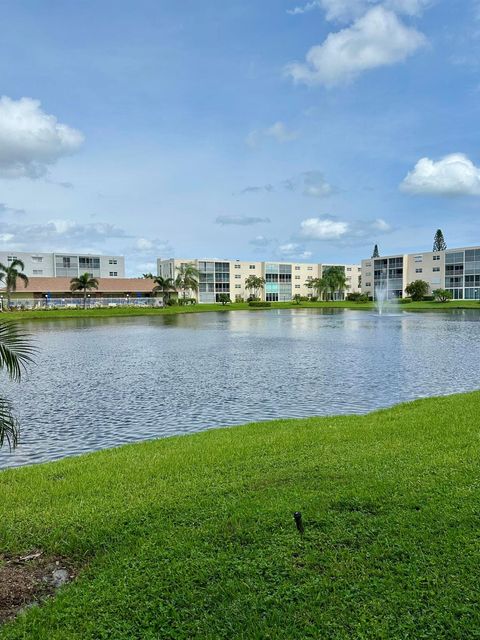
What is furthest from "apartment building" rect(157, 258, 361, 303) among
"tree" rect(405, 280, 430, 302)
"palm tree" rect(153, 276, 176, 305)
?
"tree" rect(405, 280, 430, 302)

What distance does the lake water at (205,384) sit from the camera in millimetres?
12961

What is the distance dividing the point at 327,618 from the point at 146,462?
16.4 ft

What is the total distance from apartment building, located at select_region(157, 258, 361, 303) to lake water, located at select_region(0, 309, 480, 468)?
10533cm

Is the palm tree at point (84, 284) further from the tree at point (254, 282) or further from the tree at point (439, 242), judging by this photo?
the tree at point (439, 242)

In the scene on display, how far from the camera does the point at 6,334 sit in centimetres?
538

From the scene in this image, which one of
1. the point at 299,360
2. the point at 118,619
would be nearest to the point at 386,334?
the point at 299,360

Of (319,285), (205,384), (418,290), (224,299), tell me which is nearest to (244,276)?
(224,299)

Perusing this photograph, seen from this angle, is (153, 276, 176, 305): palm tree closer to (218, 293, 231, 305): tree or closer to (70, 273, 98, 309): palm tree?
(70, 273, 98, 309): palm tree

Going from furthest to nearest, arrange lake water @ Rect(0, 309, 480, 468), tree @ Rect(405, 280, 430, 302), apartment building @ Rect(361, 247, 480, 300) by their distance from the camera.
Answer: apartment building @ Rect(361, 247, 480, 300), tree @ Rect(405, 280, 430, 302), lake water @ Rect(0, 309, 480, 468)

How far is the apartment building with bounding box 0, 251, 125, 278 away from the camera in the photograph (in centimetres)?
10938

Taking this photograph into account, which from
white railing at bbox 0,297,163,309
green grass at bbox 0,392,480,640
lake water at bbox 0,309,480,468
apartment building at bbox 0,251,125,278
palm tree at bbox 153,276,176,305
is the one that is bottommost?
lake water at bbox 0,309,480,468

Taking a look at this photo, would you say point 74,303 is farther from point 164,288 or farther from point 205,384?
point 205,384

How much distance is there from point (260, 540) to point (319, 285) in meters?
134

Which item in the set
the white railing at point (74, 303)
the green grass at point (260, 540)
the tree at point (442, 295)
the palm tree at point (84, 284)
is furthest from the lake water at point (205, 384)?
the tree at point (442, 295)
